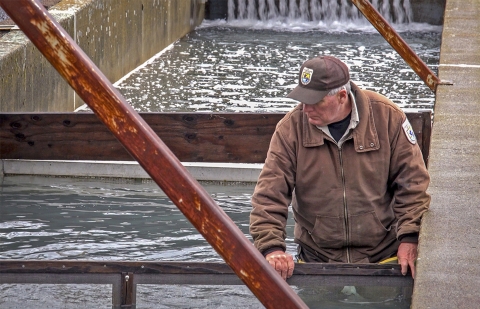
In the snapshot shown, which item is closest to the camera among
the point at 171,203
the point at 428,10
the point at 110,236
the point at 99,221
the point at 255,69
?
the point at 110,236

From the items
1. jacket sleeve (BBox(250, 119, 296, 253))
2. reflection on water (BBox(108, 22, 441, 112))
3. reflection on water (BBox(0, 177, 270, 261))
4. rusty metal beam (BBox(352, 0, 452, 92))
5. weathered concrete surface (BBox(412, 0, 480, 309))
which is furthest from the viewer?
reflection on water (BBox(108, 22, 441, 112))

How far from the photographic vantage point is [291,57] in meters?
14.5

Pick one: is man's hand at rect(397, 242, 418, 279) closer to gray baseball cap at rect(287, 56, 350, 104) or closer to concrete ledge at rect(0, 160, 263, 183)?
gray baseball cap at rect(287, 56, 350, 104)

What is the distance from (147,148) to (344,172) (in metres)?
2.02

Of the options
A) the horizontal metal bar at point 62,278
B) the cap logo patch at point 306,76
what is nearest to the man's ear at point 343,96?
the cap logo patch at point 306,76

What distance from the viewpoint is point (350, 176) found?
391 centimetres

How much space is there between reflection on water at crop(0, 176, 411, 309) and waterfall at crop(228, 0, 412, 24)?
12472 millimetres

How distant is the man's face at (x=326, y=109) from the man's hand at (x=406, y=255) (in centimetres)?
63

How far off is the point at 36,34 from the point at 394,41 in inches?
253

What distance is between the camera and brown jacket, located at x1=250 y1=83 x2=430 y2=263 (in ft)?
12.7

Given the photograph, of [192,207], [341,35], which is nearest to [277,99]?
[341,35]

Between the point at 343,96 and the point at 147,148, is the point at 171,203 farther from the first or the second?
the point at 147,148

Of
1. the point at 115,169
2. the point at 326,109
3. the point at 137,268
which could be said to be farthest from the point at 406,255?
the point at 115,169

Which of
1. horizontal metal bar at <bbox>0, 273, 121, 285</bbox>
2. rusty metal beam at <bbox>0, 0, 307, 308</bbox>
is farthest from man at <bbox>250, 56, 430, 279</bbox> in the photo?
rusty metal beam at <bbox>0, 0, 307, 308</bbox>
